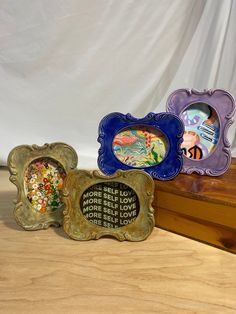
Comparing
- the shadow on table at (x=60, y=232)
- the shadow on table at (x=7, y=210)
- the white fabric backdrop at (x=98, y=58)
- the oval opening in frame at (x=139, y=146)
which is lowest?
the shadow on table at (x=7, y=210)

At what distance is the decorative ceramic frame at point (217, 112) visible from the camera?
0.84m

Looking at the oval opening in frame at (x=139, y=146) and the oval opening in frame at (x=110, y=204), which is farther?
the oval opening in frame at (x=139, y=146)

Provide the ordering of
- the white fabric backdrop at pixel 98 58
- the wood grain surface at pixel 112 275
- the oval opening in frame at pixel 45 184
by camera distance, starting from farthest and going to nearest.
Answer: the white fabric backdrop at pixel 98 58, the oval opening in frame at pixel 45 184, the wood grain surface at pixel 112 275

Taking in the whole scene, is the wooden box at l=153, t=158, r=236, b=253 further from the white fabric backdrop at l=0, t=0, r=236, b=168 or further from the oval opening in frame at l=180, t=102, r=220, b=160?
the white fabric backdrop at l=0, t=0, r=236, b=168

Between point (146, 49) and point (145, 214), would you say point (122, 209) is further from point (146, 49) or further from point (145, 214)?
point (146, 49)

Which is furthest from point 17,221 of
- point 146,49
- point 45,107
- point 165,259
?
point 146,49

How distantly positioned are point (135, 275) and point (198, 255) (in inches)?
6.3

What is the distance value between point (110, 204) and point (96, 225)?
0.19ft

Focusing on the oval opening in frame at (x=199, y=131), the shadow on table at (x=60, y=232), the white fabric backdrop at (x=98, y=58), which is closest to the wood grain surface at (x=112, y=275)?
the shadow on table at (x=60, y=232)

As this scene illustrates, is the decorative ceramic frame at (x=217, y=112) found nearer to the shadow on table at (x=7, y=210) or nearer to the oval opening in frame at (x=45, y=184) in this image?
the oval opening in frame at (x=45, y=184)

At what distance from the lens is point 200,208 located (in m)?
0.74

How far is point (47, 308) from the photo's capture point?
1.75ft

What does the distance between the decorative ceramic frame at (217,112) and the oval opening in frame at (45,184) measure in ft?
1.08

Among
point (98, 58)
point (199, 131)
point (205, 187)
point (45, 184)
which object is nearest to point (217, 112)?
point (199, 131)
